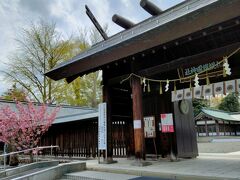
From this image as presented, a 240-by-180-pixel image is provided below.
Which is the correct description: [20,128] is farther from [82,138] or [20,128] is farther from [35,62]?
[35,62]

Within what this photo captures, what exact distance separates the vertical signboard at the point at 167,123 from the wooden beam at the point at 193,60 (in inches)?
77.6

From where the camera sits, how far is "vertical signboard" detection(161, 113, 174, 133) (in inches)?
322

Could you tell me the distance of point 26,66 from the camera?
70.2 ft

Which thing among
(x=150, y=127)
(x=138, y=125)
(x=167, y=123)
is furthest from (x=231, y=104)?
(x=138, y=125)

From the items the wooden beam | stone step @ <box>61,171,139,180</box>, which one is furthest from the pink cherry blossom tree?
the wooden beam

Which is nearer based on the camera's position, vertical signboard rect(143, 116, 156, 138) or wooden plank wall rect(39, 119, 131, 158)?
vertical signboard rect(143, 116, 156, 138)

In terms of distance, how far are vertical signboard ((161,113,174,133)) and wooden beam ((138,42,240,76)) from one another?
1971 mm

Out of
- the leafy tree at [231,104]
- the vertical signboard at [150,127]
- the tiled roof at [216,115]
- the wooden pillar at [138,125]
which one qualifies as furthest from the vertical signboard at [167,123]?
the leafy tree at [231,104]

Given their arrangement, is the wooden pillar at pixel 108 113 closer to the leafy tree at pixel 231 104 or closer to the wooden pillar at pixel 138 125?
the wooden pillar at pixel 138 125

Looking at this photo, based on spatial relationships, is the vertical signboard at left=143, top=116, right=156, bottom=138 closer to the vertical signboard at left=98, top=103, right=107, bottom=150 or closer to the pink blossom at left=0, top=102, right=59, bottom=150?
the vertical signboard at left=98, top=103, right=107, bottom=150

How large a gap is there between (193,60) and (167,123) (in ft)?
9.34

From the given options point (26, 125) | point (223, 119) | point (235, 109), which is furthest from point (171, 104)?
point (235, 109)

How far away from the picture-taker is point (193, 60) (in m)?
6.19

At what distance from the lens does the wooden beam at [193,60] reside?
5609 mm
